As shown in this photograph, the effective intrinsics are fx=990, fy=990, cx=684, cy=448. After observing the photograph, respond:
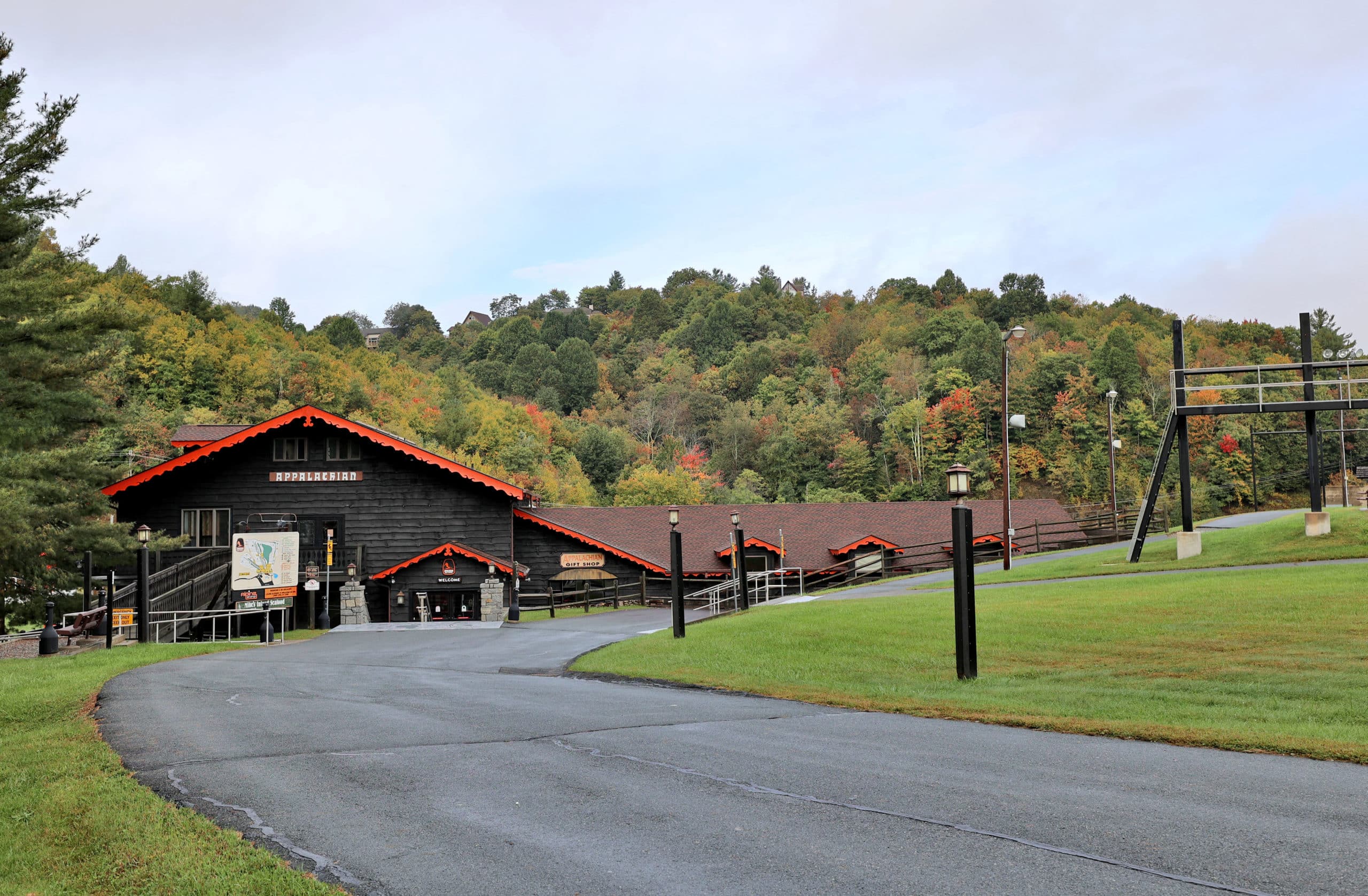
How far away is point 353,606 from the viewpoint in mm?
37094

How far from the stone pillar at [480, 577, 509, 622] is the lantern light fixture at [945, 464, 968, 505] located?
25567 mm

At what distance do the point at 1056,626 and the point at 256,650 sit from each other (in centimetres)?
1882

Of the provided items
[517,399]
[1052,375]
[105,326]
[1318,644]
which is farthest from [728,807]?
[517,399]

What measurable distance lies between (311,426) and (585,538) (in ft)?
39.7

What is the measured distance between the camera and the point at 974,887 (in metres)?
5.78

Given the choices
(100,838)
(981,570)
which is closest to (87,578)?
(100,838)

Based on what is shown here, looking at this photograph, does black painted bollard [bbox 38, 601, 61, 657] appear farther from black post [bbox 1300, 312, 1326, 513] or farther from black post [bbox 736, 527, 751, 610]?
black post [bbox 1300, 312, 1326, 513]

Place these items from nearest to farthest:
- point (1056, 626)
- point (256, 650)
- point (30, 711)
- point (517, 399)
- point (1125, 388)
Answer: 1. point (30, 711)
2. point (1056, 626)
3. point (256, 650)
4. point (1125, 388)
5. point (517, 399)

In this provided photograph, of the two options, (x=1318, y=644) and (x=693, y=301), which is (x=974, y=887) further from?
(x=693, y=301)

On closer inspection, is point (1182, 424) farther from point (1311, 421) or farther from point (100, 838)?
point (100, 838)

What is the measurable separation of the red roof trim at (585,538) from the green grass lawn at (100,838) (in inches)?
1216

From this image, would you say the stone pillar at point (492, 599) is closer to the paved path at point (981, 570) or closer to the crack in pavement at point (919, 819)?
the paved path at point (981, 570)

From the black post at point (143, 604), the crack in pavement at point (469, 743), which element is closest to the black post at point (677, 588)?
the crack in pavement at point (469, 743)

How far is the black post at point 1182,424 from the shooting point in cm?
2816
